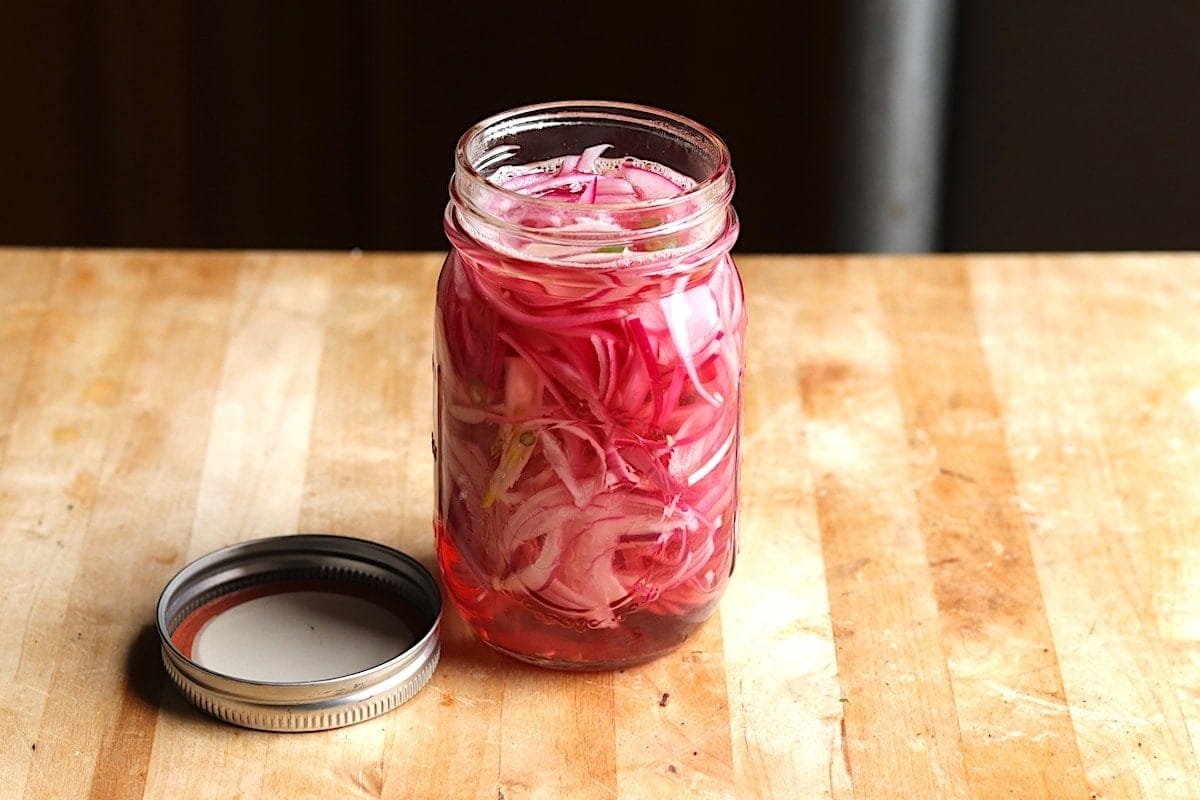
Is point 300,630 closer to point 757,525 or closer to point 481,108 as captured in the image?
point 757,525

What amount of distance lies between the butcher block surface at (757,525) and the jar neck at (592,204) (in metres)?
0.28

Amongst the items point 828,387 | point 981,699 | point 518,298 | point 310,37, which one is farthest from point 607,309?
point 310,37

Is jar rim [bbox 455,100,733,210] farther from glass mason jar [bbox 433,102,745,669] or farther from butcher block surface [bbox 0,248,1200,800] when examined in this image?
butcher block surface [bbox 0,248,1200,800]

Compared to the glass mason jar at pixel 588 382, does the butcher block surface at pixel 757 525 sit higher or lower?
lower

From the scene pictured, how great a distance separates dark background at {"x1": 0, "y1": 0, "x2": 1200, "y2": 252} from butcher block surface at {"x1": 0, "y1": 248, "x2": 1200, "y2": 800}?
1.91 feet

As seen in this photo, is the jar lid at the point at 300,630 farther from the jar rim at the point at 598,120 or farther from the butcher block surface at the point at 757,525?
the jar rim at the point at 598,120

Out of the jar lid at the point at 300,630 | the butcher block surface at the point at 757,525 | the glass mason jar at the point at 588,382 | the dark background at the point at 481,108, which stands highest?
the glass mason jar at the point at 588,382

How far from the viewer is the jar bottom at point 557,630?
100 centimetres

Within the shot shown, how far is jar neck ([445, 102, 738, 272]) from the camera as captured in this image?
89 cm

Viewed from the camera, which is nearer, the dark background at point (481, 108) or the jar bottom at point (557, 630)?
the jar bottom at point (557, 630)

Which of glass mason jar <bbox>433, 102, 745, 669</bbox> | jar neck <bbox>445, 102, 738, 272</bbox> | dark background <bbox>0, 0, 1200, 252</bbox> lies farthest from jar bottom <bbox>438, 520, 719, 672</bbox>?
dark background <bbox>0, 0, 1200, 252</bbox>

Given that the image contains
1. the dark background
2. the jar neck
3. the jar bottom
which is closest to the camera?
the jar neck

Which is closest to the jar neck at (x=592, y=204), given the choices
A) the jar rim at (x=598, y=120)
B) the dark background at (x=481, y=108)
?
the jar rim at (x=598, y=120)

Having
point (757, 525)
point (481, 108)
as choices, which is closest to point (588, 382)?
point (757, 525)
